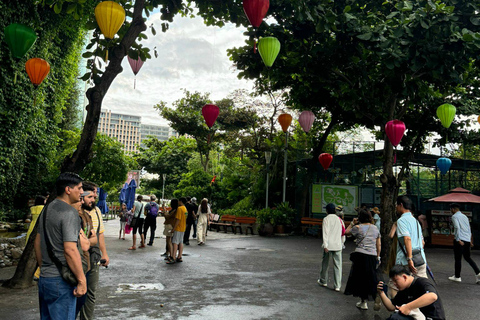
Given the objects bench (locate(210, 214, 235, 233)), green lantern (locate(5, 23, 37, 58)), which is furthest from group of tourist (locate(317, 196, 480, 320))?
bench (locate(210, 214, 235, 233))

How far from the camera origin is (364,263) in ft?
22.0

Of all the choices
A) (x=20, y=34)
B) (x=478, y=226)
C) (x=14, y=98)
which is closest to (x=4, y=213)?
(x=14, y=98)

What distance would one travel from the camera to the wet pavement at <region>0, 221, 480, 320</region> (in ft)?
Result: 19.7

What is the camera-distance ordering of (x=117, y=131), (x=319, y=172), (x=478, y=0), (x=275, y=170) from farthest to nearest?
(x=117, y=131), (x=275, y=170), (x=319, y=172), (x=478, y=0)

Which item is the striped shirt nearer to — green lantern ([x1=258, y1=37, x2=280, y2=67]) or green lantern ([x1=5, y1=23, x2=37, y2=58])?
green lantern ([x1=258, y1=37, x2=280, y2=67])

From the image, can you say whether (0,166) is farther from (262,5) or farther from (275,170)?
(275,170)

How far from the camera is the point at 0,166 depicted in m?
14.7

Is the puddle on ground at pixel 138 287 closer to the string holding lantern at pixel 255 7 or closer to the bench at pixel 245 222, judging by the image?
the string holding lantern at pixel 255 7

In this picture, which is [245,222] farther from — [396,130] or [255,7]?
[255,7]

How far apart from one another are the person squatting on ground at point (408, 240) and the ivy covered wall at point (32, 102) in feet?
39.5

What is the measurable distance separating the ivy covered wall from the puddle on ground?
8.37 meters

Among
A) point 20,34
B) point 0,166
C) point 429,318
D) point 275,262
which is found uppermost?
point 20,34

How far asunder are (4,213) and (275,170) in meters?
14.2

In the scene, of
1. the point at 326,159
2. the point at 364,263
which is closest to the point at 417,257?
the point at 364,263
